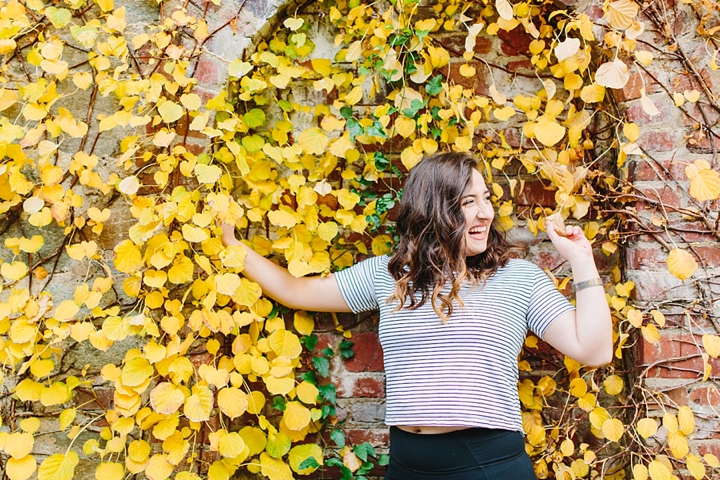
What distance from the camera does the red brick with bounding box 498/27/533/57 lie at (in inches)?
68.9

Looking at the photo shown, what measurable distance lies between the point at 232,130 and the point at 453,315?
2.41 feet

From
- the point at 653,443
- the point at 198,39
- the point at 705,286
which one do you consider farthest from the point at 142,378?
the point at 705,286

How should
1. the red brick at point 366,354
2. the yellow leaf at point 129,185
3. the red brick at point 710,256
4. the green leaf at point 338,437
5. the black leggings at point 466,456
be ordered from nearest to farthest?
the black leggings at point 466,456
the yellow leaf at point 129,185
the red brick at point 710,256
the green leaf at point 338,437
the red brick at point 366,354

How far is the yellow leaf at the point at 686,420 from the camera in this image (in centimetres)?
146

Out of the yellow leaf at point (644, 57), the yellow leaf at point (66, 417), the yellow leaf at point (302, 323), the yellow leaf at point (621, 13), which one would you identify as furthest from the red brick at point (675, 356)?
the yellow leaf at point (66, 417)

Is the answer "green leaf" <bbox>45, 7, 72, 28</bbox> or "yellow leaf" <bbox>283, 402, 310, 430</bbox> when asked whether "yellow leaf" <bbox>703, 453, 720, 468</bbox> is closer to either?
"yellow leaf" <bbox>283, 402, 310, 430</bbox>

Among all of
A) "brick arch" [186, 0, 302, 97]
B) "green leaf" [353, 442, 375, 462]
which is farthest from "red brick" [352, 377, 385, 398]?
"brick arch" [186, 0, 302, 97]

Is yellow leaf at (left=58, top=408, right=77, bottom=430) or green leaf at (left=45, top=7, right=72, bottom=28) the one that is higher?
green leaf at (left=45, top=7, right=72, bottom=28)

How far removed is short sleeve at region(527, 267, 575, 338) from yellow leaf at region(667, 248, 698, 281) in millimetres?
271

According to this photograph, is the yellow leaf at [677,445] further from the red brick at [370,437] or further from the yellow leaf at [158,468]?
the yellow leaf at [158,468]

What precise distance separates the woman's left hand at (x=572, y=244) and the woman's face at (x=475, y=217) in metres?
0.17

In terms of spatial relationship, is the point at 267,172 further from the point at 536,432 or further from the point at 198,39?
the point at 536,432

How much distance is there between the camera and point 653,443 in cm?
156

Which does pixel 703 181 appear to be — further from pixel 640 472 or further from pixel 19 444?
pixel 19 444
